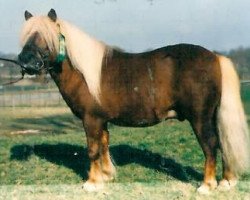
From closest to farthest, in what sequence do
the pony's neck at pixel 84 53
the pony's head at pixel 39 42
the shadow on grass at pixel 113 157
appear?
the pony's head at pixel 39 42 < the pony's neck at pixel 84 53 < the shadow on grass at pixel 113 157

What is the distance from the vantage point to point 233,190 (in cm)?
556

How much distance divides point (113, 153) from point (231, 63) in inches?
132

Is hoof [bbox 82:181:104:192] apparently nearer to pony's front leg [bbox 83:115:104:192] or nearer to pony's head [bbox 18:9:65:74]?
pony's front leg [bbox 83:115:104:192]

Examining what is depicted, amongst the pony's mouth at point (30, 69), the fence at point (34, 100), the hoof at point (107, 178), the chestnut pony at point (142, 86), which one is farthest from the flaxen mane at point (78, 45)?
the fence at point (34, 100)

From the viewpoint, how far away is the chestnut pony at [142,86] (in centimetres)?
547

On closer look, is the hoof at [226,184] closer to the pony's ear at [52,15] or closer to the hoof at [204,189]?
the hoof at [204,189]

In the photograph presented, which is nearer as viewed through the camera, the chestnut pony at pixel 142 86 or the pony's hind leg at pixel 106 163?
the chestnut pony at pixel 142 86

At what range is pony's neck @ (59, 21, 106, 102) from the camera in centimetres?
569

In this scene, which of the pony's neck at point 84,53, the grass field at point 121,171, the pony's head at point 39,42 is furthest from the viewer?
the pony's neck at point 84,53

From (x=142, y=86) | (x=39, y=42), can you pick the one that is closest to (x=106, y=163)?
(x=142, y=86)

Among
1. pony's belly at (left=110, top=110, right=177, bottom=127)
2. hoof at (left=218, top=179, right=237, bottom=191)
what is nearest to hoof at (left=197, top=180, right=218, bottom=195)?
hoof at (left=218, top=179, right=237, bottom=191)

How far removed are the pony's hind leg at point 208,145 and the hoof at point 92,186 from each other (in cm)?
140

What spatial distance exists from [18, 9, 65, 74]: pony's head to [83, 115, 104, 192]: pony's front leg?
38.5 inches

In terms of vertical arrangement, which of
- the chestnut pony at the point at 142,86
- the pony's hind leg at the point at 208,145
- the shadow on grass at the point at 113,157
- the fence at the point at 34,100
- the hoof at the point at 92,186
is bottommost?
the fence at the point at 34,100
